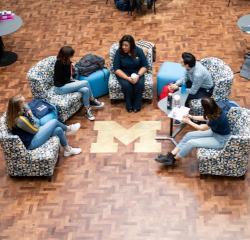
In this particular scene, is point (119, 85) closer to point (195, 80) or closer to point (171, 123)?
point (171, 123)

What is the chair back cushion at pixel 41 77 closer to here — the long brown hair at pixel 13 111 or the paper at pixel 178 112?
the long brown hair at pixel 13 111

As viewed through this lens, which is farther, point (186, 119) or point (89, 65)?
point (89, 65)

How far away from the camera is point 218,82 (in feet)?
23.4

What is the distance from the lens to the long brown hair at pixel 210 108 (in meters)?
6.06

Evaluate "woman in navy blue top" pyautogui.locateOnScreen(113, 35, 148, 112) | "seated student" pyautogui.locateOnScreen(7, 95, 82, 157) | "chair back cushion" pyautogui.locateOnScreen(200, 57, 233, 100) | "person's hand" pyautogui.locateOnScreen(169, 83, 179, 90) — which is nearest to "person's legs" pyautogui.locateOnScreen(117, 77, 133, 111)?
"woman in navy blue top" pyautogui.locateOnScreen(113, 35, 148, 112)

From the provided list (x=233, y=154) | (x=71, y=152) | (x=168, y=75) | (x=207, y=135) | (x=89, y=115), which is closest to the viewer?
(x=233, y=154)

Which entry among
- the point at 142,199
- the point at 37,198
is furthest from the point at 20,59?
the point at 142,199

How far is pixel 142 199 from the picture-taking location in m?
6.41

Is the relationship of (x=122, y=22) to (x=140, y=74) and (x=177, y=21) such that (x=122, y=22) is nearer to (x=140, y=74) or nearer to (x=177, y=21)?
(x=177, y=21)

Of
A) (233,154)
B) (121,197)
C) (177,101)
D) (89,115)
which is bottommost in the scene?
(121,197)

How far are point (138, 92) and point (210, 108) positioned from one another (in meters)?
1.86

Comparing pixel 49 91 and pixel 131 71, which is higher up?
pixel 131 71

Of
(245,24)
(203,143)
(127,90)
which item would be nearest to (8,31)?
(127,90)

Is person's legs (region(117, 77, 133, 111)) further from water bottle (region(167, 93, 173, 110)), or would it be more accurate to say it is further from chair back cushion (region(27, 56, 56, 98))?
chair back cushion (region(27, 56, 56, 98))
